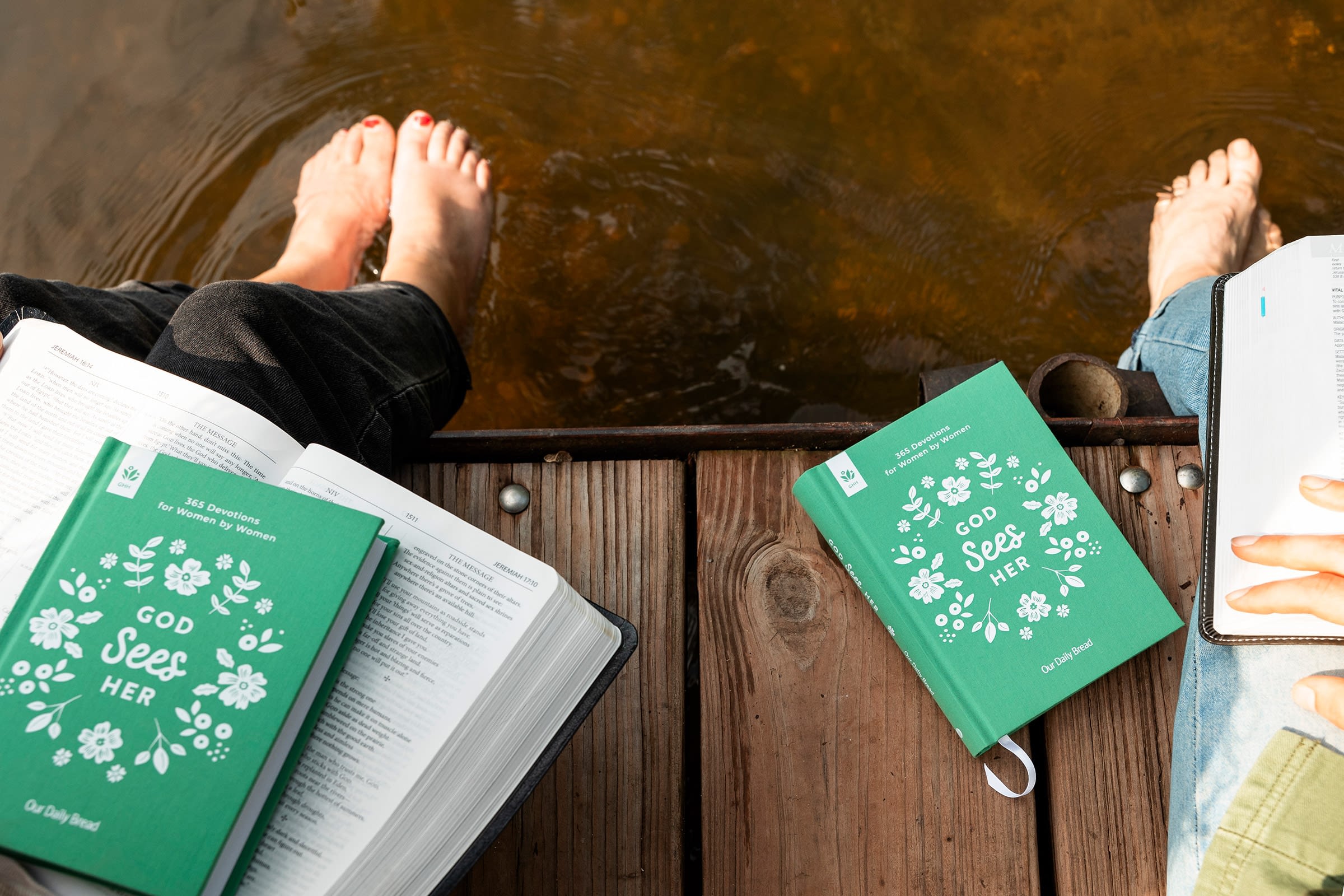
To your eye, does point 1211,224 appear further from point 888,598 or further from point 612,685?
point 612,685

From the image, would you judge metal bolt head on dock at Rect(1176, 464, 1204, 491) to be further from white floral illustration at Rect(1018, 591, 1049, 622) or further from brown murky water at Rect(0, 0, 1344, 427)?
brown murky water at Rect(0, 0, 1344, 427)

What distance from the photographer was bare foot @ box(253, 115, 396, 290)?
55.0 inches

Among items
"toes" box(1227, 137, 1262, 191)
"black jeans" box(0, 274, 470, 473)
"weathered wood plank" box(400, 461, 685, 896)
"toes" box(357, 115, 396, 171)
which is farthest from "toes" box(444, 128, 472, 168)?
"toes" box(1227, 137, 1262, 191)

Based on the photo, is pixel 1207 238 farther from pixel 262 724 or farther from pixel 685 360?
pixel 262 724

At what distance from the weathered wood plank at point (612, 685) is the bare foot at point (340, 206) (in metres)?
0.67

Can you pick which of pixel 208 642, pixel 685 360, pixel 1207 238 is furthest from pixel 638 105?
pixel 208 642

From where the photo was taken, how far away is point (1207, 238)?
1.33 meters

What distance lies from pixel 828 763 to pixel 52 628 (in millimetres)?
646

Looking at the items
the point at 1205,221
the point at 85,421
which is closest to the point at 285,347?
the point at 85,421

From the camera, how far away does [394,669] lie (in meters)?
0.62

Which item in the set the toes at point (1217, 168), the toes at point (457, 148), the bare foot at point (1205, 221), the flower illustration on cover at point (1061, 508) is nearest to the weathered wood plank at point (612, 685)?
the flower illustration on cover at point (1061, 508)

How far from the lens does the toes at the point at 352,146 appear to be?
1490 mm

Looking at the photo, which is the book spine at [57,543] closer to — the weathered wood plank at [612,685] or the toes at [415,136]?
the weathered wood plank at [612,685]

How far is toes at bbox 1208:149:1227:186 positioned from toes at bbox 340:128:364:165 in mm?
1464
